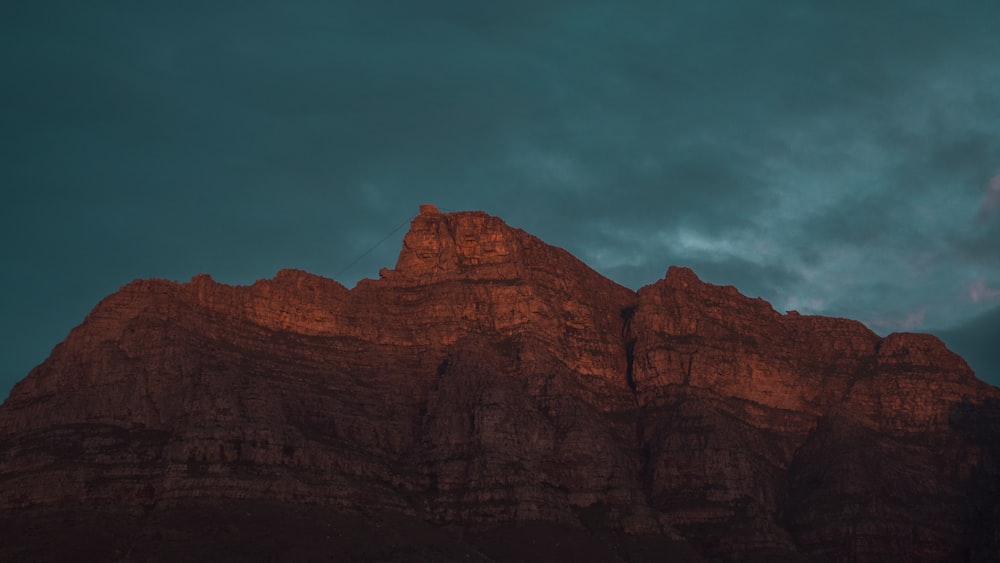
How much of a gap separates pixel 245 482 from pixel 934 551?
8000 centimetres

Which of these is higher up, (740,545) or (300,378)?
(300,378)

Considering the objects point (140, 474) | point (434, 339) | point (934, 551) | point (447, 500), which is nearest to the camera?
point (140, 474)

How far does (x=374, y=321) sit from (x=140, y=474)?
48.2 meters

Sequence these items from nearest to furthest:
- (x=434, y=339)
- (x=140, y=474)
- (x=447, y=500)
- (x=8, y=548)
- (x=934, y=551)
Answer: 1. (x=8, y=548)
2. (x=140, y=474)
3. (x=447, y=500)
4. (x=934, y=551)
5. (x=434, y=339)

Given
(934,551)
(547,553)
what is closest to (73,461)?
(547,553)

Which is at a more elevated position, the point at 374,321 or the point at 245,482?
the point at 374,321

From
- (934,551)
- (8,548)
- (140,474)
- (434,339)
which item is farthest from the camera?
(434,339)

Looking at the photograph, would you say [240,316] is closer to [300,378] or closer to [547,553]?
[300,378]

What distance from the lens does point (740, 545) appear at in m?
178

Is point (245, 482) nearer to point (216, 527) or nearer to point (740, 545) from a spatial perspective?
point (216, 527)

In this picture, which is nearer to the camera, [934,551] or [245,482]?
[245,482]

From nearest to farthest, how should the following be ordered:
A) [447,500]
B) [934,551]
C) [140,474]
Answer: [140,474] < [447,500] < [934,551]

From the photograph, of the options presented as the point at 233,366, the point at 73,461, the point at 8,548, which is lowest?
the point at 8,548

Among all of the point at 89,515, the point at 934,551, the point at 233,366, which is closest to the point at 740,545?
the point at 934,551
